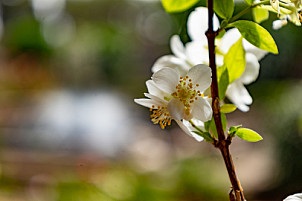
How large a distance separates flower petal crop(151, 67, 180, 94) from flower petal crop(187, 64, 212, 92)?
10 millimetres

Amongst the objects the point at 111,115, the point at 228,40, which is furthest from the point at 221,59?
the point at 111,115

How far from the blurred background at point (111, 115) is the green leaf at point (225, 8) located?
38.8 inches

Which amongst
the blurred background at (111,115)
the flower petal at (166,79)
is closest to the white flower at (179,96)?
the flower petal at (166,79)

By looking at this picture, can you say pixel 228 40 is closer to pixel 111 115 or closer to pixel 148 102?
pixel 148 102

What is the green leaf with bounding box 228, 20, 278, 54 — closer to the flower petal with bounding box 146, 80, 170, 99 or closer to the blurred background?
the flower petal with bounding box 146, 80, 170, 99

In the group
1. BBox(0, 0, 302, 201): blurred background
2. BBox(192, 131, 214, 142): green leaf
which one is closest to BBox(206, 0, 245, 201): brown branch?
BBox(192, 131, 214, 142): green leaf

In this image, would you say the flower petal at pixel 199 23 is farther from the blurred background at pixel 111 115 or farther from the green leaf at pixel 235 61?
the blurred background at pixel 111 115

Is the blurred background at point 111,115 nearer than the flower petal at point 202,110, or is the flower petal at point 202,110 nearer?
the flower petal at point 202,110

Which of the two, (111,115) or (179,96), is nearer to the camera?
(179,96)

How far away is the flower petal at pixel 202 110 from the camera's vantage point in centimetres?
21

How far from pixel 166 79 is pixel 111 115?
108 inches

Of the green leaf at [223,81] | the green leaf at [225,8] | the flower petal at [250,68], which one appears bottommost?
the green leaf at [223,81]

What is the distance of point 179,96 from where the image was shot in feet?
0.74

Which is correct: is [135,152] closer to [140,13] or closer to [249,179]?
[249,179]
